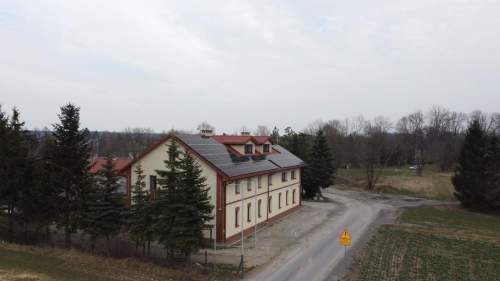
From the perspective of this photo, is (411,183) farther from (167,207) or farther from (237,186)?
(167,207)

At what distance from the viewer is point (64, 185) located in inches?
1079

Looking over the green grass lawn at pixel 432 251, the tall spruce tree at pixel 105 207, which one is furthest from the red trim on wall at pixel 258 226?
the green grass lawn at pixel 432 251

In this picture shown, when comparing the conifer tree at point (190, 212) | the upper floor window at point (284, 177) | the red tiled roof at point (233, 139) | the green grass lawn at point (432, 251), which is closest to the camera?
the conifer tree at point (190, 212)

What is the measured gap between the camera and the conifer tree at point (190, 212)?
23.0 m

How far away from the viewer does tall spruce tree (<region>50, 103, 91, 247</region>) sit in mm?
27266

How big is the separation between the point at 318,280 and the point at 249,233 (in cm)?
1223

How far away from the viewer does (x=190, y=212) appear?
2350 centimetres

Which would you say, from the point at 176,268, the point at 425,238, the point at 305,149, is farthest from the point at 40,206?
the point at 305,149

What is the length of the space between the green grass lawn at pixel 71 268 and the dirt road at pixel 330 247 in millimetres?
4526

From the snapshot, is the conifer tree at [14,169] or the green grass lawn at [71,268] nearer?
the green grass lawn at [71,268]

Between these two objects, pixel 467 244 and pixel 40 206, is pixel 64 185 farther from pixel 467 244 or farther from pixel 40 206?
pixel 467 244

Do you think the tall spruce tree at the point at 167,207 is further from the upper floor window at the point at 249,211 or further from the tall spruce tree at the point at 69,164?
the upper floor window at the point at 249,211

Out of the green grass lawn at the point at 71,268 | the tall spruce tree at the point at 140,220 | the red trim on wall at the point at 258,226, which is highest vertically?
the tall spruce tree at the point at 140,220

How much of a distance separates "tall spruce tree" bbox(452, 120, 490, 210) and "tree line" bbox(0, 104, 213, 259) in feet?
135
